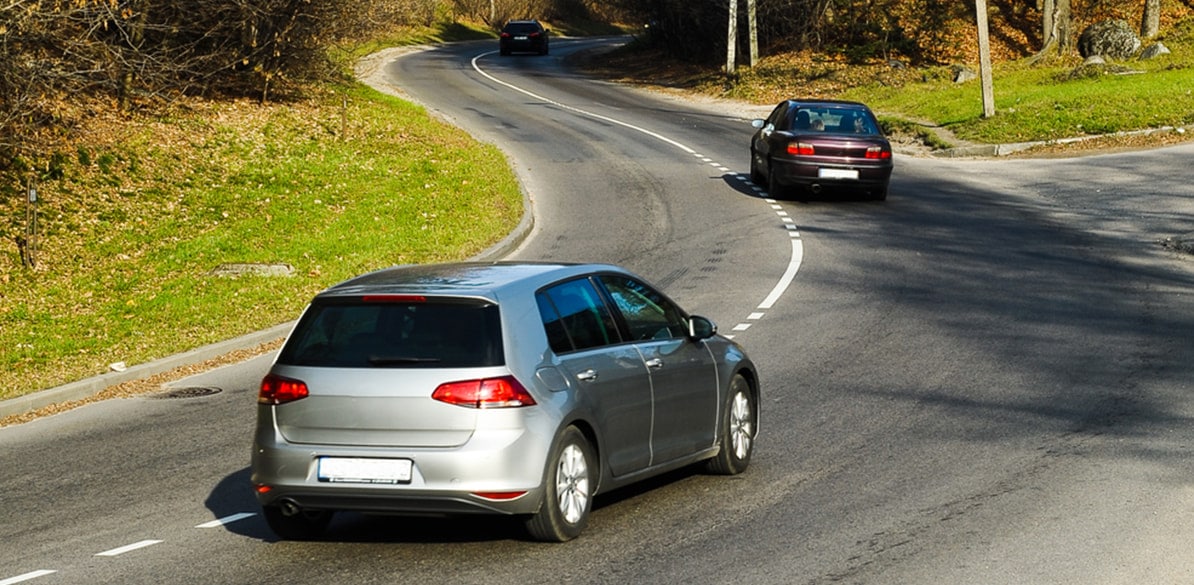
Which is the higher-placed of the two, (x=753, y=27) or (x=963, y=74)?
(x=753, y=27)

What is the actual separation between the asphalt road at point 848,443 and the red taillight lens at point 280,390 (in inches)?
32.2

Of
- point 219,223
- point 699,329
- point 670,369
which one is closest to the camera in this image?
point 670,369

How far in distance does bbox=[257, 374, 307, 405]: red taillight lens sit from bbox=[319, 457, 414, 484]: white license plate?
38cm

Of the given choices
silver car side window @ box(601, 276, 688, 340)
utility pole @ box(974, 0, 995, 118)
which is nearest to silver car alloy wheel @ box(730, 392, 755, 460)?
silver car side window @ box(601, 276, 688, 340)

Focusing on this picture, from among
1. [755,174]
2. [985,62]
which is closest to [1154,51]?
[985,62]

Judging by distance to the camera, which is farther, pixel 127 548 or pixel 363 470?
pixel 127 548

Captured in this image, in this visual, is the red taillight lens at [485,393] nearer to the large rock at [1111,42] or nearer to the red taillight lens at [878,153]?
the red taillight lens at [878,153]

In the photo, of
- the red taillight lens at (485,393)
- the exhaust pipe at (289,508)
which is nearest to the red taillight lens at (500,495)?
the red taillight lens at (485,393)

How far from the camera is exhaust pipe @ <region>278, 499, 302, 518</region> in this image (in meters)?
8.32

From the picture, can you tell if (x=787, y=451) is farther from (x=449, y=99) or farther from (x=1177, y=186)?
(x=449, y=99)

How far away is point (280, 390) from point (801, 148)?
19514 mm

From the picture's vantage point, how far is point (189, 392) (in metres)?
14.2

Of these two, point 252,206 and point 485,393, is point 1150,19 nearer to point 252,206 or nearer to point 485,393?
point 252,206

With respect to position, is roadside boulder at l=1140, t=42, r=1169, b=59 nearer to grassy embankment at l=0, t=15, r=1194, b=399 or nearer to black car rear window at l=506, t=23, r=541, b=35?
grassy embankment at l=0, t=15, r=1194, b=399
